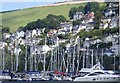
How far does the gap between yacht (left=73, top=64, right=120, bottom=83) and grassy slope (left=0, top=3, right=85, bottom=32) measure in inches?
66.7

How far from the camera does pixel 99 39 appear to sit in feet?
35.8

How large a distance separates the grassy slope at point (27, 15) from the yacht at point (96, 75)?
5.56ft

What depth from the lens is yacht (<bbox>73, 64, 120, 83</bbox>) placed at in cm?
858

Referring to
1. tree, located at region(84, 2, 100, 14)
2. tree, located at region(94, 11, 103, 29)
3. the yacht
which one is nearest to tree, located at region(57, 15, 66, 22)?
tree, located at region(84, 2, 100, 14)

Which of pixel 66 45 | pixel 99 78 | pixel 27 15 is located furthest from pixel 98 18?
pixel 99 78

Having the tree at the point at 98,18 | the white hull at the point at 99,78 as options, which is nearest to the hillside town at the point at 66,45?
the tree at the point at 98,18

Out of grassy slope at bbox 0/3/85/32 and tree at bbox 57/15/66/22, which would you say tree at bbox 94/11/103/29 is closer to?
grassy slope at bbox 0/3/85/32

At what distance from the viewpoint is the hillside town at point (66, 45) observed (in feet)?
33.1

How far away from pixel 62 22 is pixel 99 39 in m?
1.05

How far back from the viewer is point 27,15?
10.5m

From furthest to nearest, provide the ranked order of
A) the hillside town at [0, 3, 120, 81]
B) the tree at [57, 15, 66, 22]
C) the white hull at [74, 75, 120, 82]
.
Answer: the tree at [57, 15, 66, 22] → the hillside town at [0, 3, 120, 81] → the white hull at [74, 75, 120, 82]

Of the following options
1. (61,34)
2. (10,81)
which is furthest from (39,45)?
(10,81)

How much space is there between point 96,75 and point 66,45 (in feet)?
7.36

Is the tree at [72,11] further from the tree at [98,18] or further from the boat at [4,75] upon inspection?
the boat at [4,75]
